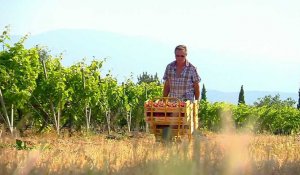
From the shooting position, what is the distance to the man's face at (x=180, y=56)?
7.89 metres

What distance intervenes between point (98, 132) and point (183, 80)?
672 inches

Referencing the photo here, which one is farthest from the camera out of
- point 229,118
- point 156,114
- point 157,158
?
point 156,114

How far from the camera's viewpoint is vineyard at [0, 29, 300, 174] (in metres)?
3.44

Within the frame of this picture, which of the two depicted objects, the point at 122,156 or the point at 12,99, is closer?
the point at 122,156

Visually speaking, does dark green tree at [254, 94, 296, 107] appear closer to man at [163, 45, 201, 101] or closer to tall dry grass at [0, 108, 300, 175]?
man at [163, 45, 201, 101]

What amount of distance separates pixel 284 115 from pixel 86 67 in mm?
29658

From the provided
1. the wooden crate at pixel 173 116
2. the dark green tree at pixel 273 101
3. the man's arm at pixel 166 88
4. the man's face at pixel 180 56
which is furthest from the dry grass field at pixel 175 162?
the dark green tree at pixel 273 101

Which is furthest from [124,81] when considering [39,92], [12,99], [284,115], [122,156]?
[122,156]

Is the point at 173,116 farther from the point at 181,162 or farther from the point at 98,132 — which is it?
the point at 98,132

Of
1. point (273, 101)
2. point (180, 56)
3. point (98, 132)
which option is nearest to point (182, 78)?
point (180, 56)

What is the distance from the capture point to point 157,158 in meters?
3.71

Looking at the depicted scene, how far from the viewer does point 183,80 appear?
26.3ft

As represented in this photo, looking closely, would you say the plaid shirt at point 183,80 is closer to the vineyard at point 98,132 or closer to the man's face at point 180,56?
the man's face at point 180,56

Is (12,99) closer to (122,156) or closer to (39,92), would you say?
(39,92)
